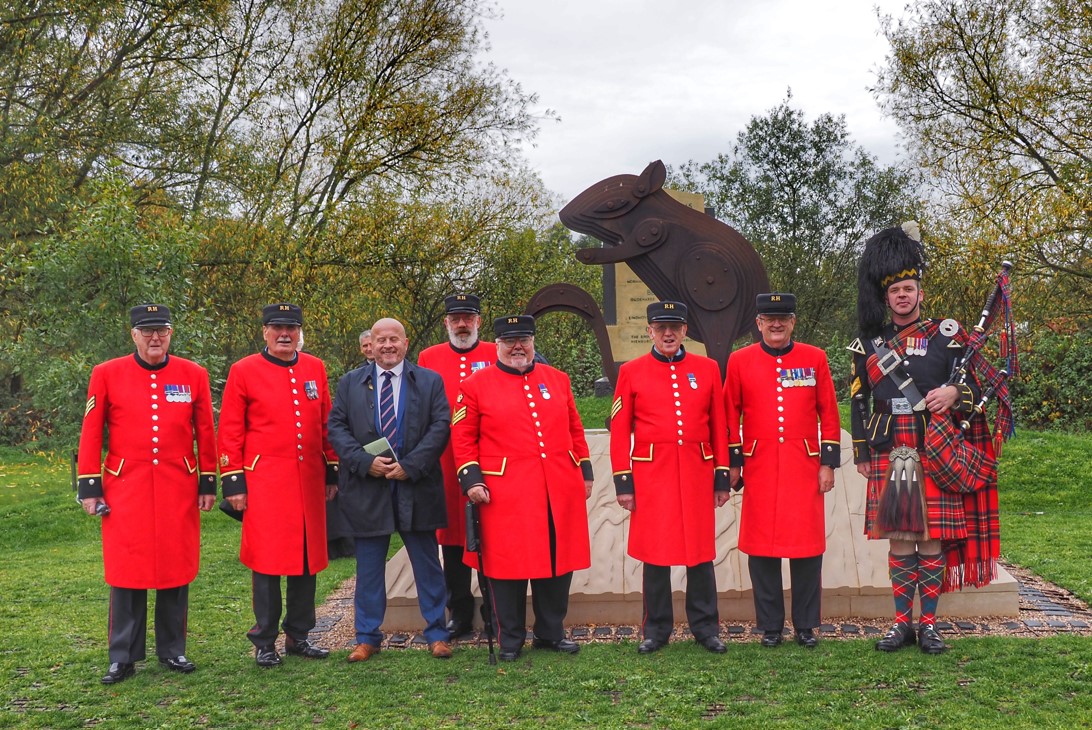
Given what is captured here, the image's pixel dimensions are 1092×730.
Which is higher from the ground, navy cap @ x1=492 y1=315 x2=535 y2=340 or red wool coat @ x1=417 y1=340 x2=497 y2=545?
navy cap @ x1=492 y1=315 x2=535 y2=340

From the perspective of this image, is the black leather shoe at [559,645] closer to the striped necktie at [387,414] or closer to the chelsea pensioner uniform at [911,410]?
the striped necktie at [387,414]

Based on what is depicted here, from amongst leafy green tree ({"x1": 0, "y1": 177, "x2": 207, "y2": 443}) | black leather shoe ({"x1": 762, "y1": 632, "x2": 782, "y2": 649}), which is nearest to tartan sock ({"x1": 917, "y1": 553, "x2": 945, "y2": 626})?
black leather shoe ({"x1": 762, "y1": 632, "x2": 782, "y2": 649})

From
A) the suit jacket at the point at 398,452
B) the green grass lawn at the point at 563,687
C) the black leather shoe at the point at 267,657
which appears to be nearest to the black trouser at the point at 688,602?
the green grass lawn at the point at 563,687

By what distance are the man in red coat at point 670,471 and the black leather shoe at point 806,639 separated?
0.41 m

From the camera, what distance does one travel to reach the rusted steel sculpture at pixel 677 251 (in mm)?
6816

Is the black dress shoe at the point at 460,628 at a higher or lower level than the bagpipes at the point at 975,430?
lower

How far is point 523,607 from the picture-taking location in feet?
16.1

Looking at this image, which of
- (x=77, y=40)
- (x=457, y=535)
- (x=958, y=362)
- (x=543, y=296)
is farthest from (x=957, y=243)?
(x=77, y=40)

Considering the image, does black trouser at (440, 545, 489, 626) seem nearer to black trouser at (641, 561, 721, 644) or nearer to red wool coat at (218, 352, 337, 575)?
red wool coat at (218, 352, 337, 575)

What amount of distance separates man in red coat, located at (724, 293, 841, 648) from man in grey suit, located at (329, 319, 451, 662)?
157cm

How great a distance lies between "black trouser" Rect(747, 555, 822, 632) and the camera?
4.84 metres

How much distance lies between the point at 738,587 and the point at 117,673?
10.7ft

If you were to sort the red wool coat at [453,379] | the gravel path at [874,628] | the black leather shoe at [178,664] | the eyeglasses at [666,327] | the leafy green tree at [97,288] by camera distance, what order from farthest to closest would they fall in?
the leafy green tree at [97,288], the red wool coat at [453,379], the gravel path at [874,628], the eyeglasses at [666,327], the black leather shoe at [178,664]

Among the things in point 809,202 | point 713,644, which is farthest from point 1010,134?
point 713,644
